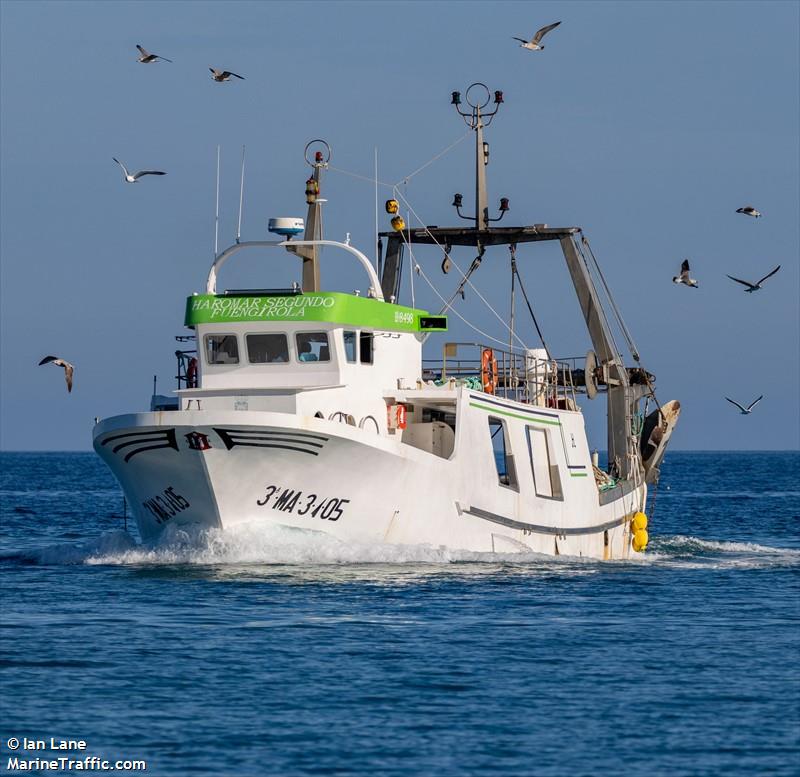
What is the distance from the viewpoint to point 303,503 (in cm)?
2802

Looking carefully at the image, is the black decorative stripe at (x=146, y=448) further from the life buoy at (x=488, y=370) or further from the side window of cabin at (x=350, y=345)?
the life buoy at (x=488, y=370)

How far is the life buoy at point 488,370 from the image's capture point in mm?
34406

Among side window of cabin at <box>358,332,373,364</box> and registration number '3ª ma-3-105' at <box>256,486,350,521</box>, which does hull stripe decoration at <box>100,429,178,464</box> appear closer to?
registration number '3ª ma-3-105' at <box>256,486,350,521</box>

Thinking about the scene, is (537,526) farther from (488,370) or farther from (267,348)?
(267,348)

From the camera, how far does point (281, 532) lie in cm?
2820

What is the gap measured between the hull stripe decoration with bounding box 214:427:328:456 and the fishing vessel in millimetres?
28

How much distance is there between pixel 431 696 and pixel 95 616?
704 centimetres

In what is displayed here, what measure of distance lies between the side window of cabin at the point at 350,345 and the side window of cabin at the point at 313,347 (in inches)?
17.6

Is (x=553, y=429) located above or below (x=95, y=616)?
above

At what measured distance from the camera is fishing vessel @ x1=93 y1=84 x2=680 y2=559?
27609 mm

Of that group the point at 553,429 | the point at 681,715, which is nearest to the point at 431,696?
the point at 681,715

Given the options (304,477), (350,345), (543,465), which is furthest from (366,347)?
(543,465)

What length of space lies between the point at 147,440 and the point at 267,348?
379 centimetres

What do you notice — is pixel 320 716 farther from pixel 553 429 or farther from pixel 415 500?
pixel 553 429
